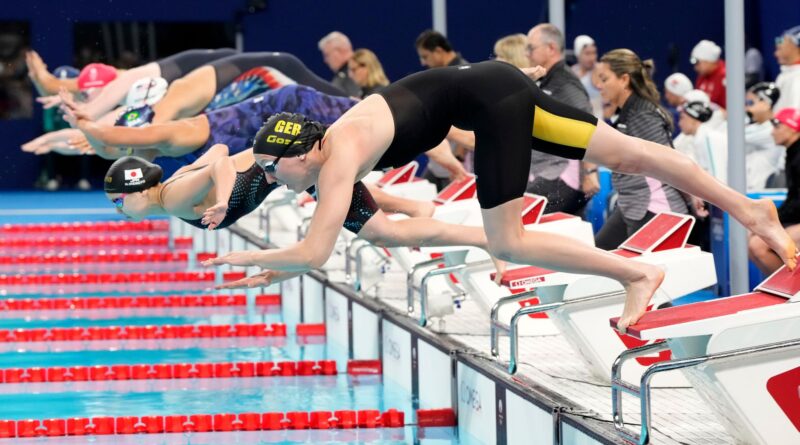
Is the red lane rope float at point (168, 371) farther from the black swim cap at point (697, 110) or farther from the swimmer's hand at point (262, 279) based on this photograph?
the black swim cap at point (697, 110)

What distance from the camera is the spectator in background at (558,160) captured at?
6.72m

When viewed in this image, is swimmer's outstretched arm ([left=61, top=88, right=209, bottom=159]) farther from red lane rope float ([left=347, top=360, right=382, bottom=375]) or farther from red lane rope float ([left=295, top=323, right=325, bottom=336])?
red lane rope float ([left=295, top=323, right=325, bottom=336])

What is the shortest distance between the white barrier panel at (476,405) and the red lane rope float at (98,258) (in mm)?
6356

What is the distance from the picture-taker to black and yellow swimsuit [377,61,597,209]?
170 inches

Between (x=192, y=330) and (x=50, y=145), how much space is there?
60.4 inches

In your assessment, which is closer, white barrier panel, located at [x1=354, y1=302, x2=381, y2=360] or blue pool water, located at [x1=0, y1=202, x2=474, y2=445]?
blue pool water, located at [x1=0, y1=202, x2=474, y2=445]

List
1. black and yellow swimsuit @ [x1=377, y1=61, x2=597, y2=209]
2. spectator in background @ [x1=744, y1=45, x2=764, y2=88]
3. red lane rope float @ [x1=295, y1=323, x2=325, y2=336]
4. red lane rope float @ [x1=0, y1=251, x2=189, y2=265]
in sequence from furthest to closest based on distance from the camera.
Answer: spectator in background @ [x1=744, y1=45, x2=764, y2=88] → red lane rope float @ [x1=0, y1=251, x2=189, y2=265] → red lane rope float @ [x1=295, y1=323, x2=325, y2=336] → black and yellow swimsuit @ [x1=377, y1=61, x2=597, y2=209]

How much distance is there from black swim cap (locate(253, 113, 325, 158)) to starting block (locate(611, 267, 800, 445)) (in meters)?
1.14

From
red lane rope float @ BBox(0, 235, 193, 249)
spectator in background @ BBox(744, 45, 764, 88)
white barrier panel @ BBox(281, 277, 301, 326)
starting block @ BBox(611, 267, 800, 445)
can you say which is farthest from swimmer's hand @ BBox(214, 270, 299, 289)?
spectator in background @ BBox(744, 45, 764, 88)

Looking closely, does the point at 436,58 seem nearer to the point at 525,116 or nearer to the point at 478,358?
the point at 478,358

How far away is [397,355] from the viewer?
6.72 meters

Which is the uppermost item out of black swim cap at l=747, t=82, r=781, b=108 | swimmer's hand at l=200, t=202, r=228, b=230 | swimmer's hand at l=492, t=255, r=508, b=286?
black swim cap at l=747, t=82, r=781, b=108

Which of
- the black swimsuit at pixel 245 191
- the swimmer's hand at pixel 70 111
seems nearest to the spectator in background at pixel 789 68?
the black swimsuit at pixel 245 191

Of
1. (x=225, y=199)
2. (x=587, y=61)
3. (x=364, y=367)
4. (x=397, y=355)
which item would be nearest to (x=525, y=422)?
(x=225, y=199)
